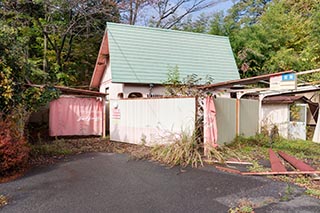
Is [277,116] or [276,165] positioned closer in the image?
[276,165]

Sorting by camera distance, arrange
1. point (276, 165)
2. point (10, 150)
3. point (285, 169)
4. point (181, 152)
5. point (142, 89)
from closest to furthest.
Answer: point (10, 150) < point (285, 169) < point (276, 165) < point (181, 152) < point (142, 89)

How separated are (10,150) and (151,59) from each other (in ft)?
28.8

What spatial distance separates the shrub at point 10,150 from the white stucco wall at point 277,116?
973 centimetres

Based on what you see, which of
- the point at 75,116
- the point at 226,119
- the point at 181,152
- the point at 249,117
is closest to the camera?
the point at 181,152

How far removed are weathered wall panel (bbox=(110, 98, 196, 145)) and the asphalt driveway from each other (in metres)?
2.15

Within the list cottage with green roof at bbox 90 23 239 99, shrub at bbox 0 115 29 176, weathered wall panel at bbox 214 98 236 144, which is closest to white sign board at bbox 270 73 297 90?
weathered wall panel at bbox 214 98 236 144

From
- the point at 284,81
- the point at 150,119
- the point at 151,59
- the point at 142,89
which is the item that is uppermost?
the point at 151,59

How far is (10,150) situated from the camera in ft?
18.7

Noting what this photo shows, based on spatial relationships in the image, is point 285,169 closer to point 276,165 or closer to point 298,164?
point 276,165

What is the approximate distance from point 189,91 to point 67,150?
16.4 feet

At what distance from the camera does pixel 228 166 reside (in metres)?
6.71

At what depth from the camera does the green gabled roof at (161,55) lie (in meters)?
12.0

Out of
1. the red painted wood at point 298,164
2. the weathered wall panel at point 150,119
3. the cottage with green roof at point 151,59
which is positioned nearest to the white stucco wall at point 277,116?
the cottage with green roof at point 151,59

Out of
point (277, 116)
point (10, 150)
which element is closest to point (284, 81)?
point (277, 116)
